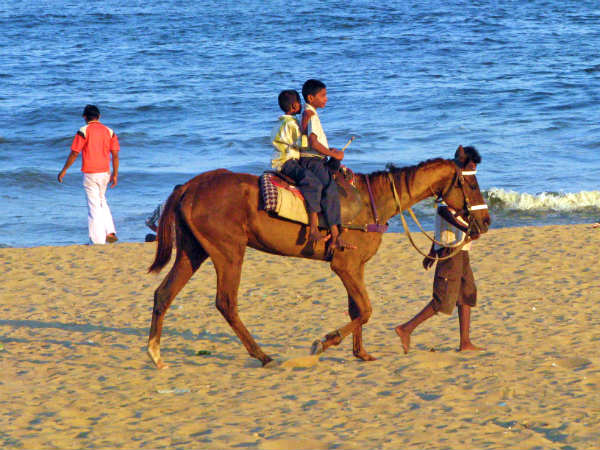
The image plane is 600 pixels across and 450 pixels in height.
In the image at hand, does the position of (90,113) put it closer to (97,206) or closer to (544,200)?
(97,206)

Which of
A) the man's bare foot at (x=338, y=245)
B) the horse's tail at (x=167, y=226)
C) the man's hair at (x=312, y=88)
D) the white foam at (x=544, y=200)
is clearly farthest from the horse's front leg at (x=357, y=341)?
the white foam at (x=544, y=200)

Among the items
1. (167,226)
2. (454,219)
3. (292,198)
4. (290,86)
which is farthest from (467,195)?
(290,86)

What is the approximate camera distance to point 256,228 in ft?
23.6

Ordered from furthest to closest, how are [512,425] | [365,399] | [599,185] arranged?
[599,185] → [365,399] → [512,425]

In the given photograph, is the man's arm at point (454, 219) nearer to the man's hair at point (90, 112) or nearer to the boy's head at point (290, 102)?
the boy's head at point (290, 102)

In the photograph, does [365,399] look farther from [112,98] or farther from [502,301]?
[112,98]

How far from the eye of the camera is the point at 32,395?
6582 mm

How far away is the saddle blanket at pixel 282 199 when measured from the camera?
23.0 feet

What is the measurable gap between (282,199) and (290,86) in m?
25.6

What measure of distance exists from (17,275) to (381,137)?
15.3 m

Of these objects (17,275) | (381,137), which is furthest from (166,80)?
(17,275)

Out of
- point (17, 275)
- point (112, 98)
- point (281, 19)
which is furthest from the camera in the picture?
point (281, 19)

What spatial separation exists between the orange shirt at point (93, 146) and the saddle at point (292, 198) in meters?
5.97

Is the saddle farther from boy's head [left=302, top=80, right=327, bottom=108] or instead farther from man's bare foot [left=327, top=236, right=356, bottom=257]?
boy's head [left=302, top=80, right=327, bottom=108]
